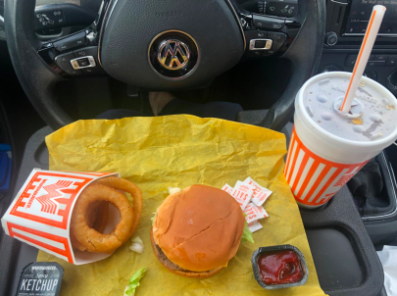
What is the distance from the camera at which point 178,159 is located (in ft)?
4.03

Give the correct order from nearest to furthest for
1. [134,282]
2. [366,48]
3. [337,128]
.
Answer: [366,48]
[337,128]
[134,282]

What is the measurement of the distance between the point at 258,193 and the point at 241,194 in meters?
0.06

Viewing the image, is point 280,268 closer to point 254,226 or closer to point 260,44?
point 254,226

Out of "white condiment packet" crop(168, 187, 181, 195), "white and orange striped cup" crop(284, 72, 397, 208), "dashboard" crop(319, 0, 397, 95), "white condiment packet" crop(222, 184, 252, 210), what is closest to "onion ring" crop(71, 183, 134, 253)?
"white condiment packet" crop(168, 187, 181, 195)

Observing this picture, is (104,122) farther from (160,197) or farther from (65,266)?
(65,266)

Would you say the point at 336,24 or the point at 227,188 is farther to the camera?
the point at 336,24

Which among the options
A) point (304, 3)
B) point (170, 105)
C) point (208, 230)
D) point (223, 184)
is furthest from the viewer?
point (170, 105)

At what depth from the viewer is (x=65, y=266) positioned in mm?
1001

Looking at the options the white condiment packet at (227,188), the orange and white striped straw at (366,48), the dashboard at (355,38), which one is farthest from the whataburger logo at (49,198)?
the dashboard at (355,38)

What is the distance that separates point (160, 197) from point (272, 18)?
74cm

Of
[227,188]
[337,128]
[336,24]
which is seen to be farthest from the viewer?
[336,24]

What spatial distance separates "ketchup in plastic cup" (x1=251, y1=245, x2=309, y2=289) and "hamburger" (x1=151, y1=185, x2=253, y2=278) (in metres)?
0.09

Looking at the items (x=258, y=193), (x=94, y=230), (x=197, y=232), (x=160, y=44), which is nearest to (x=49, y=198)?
(x=94, y=230)

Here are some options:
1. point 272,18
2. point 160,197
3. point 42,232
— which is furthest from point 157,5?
point 42,232
